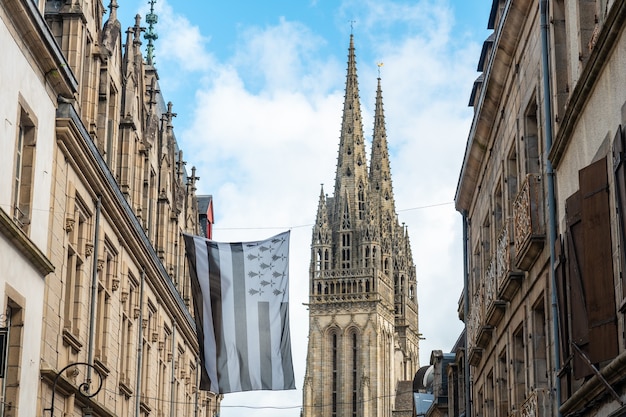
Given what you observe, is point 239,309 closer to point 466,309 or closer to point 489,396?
point 466,309

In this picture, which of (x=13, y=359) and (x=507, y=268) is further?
(x=507, y=268)

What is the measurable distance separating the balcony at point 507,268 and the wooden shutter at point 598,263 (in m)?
7.94

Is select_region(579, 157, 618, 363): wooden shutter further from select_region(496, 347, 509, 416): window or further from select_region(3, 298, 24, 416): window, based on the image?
select_region(496, 347, 509, 416): window

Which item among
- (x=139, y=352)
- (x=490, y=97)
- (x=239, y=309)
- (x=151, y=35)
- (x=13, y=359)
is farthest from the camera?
(x=151, y=35)

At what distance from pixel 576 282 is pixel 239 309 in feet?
61.4

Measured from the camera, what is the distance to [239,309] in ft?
123

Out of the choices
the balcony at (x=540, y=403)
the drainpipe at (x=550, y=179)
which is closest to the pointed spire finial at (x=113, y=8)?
the drainpipe at (x=550, y=179)

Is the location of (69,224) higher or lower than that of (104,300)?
higher

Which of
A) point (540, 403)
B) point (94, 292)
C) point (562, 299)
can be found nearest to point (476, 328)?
point (94, 292)

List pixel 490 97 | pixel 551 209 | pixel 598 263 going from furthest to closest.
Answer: pixel 490 97
pixel 551 209
pixel 598 263

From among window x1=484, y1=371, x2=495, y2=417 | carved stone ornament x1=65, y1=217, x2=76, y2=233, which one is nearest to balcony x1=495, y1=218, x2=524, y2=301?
window x1=484, y1=371, x2=495, y2=417

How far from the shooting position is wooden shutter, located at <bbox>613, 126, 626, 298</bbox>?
17188mm

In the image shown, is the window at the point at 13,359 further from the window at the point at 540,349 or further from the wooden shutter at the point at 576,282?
the wooden shutter at the point at 576,282

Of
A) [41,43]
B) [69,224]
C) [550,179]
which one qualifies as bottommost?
[550,179]
